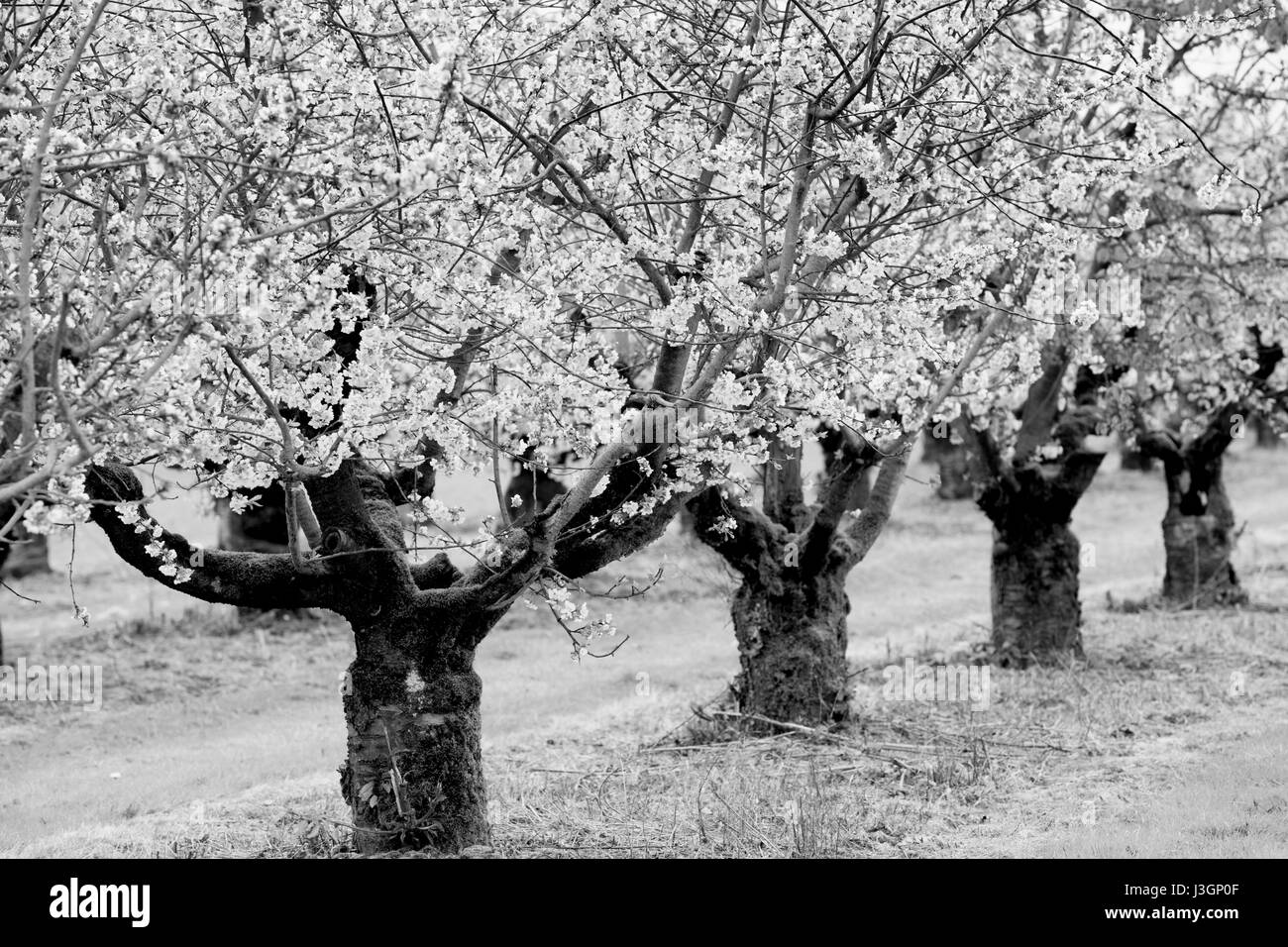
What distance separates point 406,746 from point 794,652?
472 cm

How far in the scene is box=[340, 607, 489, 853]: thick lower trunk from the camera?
7.62 meters

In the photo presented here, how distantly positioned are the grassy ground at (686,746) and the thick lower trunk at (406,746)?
0.53 metres

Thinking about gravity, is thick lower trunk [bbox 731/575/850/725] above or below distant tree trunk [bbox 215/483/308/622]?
below

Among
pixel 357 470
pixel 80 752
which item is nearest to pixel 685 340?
pixel 357 470

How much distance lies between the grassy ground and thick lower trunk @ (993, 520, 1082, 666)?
1.74 ft

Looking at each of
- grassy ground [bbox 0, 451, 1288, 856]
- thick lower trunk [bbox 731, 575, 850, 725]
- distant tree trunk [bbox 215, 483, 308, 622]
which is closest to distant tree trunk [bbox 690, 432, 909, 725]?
thick lower trunk [bbox 731, 575, 850, 725]

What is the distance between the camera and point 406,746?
25.1 feet

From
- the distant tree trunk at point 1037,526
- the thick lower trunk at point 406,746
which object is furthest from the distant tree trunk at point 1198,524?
the thick lower trunk at point 406,746

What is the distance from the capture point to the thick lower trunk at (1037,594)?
1484 centimetres

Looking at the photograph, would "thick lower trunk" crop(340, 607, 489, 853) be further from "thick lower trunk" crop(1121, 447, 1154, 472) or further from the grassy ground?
"thick lower trunk" crop(1121, 447, 1154, 472)

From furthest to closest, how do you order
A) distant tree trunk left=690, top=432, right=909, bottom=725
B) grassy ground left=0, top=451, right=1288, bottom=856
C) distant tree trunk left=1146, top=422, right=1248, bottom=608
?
distant tree trunk left=1146, top=422, right=1248, bottom=608
distant tree trunk left=690, top=432, right=909, bottom=725
grassy ground left=0, top=451, right=1288, bottom=856

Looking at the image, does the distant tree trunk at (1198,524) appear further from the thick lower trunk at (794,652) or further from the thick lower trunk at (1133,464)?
the thick lower trunk at (1133,464)

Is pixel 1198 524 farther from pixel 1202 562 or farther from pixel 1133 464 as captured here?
pixel 1133 464

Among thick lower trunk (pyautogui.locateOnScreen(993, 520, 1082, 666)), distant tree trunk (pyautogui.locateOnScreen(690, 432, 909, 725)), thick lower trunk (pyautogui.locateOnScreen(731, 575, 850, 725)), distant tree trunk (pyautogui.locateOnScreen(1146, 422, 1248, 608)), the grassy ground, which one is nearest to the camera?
the grassy ground
